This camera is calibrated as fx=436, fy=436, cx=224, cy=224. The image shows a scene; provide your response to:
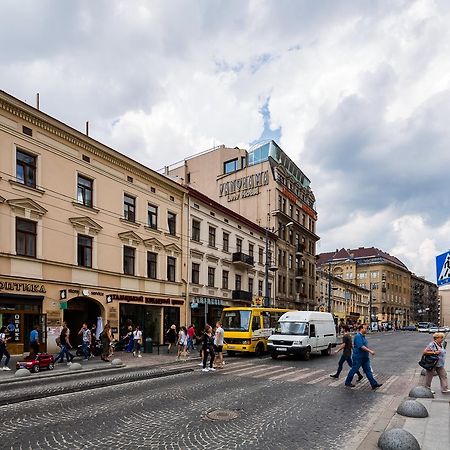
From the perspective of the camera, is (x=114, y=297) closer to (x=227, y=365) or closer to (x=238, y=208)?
(x=227, y=365)

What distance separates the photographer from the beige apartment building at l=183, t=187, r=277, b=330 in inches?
1269

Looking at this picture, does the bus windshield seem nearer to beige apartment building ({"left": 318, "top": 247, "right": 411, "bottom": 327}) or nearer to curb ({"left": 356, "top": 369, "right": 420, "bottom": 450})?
curb ({"left": 356, "top": 369, "right": 420, "bottom": 450})

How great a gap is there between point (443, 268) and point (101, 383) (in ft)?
32.6

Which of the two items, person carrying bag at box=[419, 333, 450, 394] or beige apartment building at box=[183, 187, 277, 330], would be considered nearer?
person carrying bag at box=[419, 333, 450, 394]

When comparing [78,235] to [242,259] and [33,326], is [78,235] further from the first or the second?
[242,259]

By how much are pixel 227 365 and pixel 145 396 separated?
26.1 ft

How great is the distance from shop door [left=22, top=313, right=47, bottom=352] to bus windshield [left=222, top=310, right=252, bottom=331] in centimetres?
902

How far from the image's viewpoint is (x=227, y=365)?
60.9ft

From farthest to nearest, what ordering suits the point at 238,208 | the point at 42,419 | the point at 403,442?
1. the point at 238,208
2. the point at 42,419
3. the point at 403,442

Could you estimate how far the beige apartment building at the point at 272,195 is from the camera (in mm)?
47125

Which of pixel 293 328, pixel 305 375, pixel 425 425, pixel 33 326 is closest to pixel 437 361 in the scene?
pixel 425 425

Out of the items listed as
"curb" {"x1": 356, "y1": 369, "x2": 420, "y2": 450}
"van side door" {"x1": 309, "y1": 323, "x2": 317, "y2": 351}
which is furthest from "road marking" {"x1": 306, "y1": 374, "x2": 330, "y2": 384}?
"van side door" {"x1": 309, "y1": 323, "x2": 317, "y2": 351}

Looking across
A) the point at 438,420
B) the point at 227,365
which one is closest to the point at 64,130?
the point at 227,365

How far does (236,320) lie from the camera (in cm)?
2338
